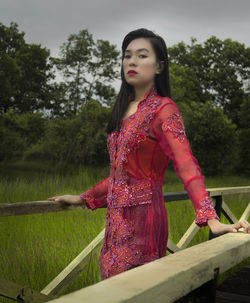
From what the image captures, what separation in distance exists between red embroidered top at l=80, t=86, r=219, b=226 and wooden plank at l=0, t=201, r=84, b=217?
43cm

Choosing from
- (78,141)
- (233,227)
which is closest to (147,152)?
(233,227)

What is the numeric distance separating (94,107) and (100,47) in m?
7.44

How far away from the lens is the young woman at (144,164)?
62.7 inches

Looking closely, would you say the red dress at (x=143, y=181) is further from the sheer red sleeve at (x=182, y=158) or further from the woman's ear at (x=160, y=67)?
the woman's ear at (x=160, y=67)

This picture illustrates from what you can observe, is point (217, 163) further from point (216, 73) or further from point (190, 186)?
point (190, 186)

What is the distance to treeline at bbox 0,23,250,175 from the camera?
16.3 m

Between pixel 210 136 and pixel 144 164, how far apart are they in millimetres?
16775

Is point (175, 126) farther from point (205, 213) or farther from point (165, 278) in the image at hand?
point (165, 278)

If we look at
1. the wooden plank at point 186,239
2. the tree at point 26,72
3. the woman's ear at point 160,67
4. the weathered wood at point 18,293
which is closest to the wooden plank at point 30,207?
the weathered wood at point 18,293

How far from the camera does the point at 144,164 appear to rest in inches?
65.5

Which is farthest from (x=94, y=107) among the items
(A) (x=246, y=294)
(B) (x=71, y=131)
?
(A) (x=246, y=294)

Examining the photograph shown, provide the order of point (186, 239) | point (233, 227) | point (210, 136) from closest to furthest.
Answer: point (233, 227) → point (186, 239) → point (210, 136)

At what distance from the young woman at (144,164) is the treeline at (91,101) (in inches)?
519

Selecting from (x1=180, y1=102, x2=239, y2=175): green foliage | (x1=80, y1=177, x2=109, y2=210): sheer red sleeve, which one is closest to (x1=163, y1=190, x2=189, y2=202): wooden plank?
(x1=80, y1=177, x2=109, y2=210): sheer red sleeve
